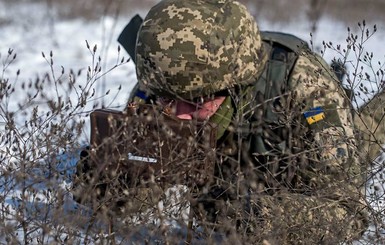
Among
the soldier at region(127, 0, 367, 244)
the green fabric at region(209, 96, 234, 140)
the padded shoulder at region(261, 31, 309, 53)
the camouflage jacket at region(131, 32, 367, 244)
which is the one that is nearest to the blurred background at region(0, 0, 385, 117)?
the padded shoulder at region(261, 31, 309, 53)

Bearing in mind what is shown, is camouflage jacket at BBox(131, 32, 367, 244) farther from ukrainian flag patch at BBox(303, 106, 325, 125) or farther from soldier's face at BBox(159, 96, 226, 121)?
soldier's face at BBox(159, 96, 226, 121)

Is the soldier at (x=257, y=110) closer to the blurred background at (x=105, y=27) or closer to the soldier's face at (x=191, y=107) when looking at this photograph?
the soldier's face at (x=191, y=107)

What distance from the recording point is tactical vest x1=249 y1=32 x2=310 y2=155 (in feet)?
11.1

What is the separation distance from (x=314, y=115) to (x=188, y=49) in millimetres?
603

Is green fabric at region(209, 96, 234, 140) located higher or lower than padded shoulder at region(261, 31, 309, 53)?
lower

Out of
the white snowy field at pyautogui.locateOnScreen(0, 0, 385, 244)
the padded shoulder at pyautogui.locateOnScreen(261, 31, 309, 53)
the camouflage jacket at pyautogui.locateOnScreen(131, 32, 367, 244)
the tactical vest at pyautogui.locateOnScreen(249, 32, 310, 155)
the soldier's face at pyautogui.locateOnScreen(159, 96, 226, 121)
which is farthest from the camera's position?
the white snowy field at pyautogui.locateOnScreen(0, 0, 385, 244)

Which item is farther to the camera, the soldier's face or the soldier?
the soldier's face

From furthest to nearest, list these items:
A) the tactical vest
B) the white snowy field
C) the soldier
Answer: the white snowy field, the tactical vest, the soldier

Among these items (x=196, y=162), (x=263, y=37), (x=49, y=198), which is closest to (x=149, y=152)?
(x=196, y=162)

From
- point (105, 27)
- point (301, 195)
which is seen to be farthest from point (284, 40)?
point (105, 27)

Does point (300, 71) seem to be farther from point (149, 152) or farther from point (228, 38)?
point (149, 152)

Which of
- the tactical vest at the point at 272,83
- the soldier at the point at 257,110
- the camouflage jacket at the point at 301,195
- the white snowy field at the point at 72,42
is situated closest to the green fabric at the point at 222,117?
the soldier at the point at 257,110

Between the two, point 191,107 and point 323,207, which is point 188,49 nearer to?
point 191,107

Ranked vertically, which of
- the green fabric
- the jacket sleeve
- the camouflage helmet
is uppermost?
the camouflage helmet
